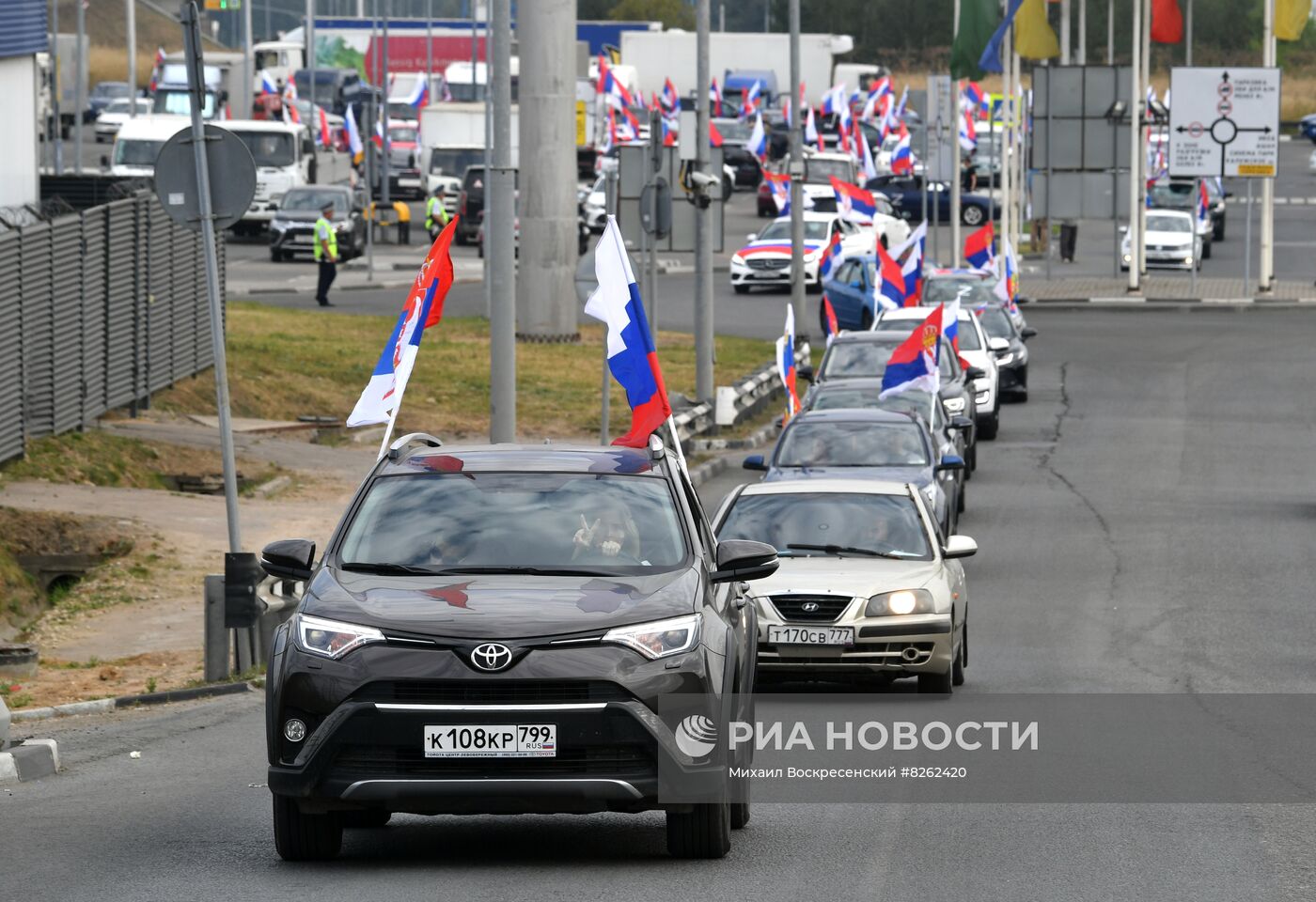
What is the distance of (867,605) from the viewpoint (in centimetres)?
1384

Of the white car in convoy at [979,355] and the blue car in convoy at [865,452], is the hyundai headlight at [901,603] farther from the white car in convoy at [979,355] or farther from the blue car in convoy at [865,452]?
the white car in convoy at [979,355]

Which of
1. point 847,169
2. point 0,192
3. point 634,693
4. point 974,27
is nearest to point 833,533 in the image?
point 634,693

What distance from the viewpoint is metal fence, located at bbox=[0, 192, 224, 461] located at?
892 inches

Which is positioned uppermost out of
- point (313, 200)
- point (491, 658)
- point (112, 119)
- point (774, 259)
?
point (112, 119)

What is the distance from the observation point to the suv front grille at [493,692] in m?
7.88

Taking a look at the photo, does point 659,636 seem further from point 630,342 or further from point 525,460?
point 630,342

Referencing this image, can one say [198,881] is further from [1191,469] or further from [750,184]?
[750,184]

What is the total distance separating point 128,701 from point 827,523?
475 cm

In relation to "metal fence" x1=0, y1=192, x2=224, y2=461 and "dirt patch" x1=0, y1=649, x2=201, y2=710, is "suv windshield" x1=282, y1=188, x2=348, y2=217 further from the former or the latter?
"dirt patch" x1=0, y1=649, x2=201, y2=710

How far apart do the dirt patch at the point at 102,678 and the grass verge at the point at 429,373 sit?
13017 mm

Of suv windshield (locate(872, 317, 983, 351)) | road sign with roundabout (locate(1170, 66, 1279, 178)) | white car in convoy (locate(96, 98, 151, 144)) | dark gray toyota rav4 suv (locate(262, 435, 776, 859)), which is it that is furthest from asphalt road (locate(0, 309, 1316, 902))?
white car in convoy (locate(96, 98, 151, 144))

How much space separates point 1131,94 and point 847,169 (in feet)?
46.3

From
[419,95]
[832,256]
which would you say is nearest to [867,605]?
[832,256]

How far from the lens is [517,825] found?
9422 mm
